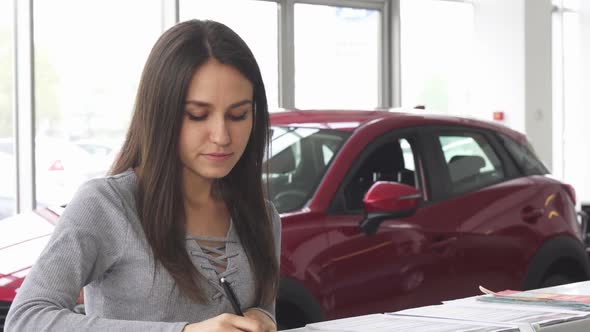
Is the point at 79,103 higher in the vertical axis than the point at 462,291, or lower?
higher

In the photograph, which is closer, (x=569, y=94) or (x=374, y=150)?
(x=374, y=150)

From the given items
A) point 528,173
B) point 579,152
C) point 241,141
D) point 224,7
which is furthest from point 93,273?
point 579,152

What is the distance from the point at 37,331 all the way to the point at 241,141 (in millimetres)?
513

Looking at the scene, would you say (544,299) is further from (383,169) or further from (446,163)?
(446,163)

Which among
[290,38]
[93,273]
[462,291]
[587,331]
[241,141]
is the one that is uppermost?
[290,38]

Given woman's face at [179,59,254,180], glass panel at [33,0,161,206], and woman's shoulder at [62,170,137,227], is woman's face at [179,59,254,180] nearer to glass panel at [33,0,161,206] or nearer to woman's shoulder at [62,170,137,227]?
woman's shoulder at [62,170,137,227]

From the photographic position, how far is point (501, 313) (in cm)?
192

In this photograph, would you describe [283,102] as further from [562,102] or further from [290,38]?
[562,102]

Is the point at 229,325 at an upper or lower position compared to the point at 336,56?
lower

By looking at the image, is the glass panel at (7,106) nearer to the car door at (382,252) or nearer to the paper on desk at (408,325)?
the car door at (382,252)

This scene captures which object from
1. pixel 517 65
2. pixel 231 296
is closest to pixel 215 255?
pixel 231 296

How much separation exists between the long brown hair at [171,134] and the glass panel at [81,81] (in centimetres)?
569

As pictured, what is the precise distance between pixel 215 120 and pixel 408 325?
52 cm

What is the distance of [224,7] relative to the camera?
9.01 meters
